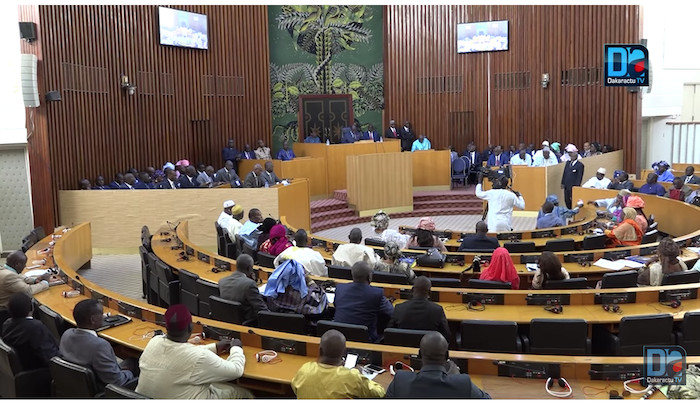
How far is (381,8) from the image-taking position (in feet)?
59.9

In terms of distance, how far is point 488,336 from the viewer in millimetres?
4867

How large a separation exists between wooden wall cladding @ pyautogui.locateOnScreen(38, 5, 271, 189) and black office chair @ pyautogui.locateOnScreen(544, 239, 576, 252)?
8482 millimetres

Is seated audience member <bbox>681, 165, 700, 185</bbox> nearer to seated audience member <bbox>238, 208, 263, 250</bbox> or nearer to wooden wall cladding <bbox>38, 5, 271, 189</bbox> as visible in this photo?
seated audience member <bbox>238, 208, 263, 250</bbox>

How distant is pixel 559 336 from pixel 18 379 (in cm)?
388

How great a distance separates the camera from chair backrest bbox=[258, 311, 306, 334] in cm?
510

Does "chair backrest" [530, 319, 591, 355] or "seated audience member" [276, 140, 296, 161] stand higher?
"seated audience member" [276, 140, 296, 161]

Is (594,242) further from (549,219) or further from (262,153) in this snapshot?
(262,153)

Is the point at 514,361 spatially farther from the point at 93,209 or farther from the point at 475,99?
the point at 475,99

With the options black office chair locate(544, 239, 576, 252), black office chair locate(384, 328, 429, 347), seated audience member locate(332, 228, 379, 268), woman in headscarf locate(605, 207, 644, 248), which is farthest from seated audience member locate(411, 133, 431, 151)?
black office chair locate(384, 328, 429, 347)

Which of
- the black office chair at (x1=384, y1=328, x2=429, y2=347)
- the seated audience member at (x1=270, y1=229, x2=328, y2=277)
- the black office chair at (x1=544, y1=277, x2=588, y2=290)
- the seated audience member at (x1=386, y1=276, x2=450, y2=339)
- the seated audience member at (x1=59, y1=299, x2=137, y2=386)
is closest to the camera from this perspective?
the seated audience member at (x1=59, y1=299, x2=137, y2=386)

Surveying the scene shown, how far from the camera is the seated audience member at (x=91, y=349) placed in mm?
4281

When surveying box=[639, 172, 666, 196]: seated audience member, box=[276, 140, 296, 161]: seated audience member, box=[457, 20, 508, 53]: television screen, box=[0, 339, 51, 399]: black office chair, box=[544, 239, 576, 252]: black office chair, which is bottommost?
box=[0, 339, 51, 399]: black office chair

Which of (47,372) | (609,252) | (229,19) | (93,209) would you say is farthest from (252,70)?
(47,372)

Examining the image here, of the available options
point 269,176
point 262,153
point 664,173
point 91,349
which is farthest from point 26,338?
point 664,173
